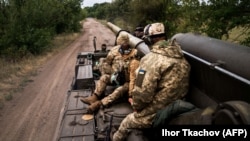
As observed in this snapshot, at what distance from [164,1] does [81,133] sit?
1957 centimetres

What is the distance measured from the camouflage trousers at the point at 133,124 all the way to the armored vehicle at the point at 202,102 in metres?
0.08

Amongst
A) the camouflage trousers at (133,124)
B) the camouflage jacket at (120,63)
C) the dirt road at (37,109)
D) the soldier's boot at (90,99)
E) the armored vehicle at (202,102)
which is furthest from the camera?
the dirt road at (37,109)

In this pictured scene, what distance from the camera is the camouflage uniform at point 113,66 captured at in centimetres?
659

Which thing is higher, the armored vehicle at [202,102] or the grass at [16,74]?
the armored vehicle at [202,102]

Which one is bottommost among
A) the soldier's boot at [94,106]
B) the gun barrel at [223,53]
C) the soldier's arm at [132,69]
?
the soldier's boot at [94,106]

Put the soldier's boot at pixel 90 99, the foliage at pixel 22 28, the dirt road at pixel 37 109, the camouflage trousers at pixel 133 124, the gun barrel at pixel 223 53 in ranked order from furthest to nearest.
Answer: the foliage at pixel 22 28
the dirt road at pixel 37 109
the soldier's boot at pixel 90 99
the camouflage trousers at pixel 133 124
the gun barrel at pixel 223 53

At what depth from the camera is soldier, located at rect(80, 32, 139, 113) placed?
6102mm

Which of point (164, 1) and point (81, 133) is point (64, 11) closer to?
point (164, 1)

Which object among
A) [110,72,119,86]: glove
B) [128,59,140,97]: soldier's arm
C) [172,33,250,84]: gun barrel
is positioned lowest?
[110,72,119,86]: glove

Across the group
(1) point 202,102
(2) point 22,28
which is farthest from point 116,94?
(2) point 22,28

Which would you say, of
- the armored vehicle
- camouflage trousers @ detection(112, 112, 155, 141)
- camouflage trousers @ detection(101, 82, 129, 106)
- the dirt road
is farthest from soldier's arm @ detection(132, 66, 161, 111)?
the dirt road

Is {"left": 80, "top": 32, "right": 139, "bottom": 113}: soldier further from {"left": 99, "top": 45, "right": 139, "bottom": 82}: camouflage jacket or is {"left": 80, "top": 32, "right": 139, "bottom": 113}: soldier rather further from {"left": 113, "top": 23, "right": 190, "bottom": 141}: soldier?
{"left": 113, "top": 23, "right": 190, "bottom": 141}: soldier

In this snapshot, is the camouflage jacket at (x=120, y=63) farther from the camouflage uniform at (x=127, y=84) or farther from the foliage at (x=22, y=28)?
the foliage at (x=22, y=28)

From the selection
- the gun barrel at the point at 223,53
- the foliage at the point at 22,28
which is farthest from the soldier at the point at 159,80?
the foliage at the point at 22,28
